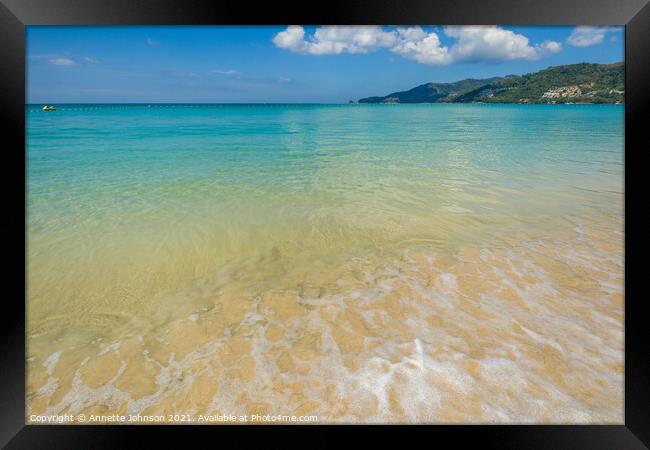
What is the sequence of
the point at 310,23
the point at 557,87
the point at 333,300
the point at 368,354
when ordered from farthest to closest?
the point at 557,87
the point at 333,300
the point at 368,354
the point at 310,23

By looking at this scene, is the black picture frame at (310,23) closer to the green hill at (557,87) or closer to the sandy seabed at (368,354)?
the sandy seabed at (368,354)

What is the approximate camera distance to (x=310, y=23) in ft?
6.48

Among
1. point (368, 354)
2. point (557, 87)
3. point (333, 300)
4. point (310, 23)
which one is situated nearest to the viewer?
point (310, 23)

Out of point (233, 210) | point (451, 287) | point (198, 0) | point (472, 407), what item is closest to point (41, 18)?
point (198, 0)

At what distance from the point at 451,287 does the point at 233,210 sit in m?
4.85

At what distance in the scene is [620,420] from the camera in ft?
8.99

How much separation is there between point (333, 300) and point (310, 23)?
296 cm

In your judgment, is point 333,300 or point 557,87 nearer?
point 333,300

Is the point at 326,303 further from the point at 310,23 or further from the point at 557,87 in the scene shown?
the point at 557,87

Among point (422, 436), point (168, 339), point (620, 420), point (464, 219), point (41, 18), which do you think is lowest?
point (620, 420)

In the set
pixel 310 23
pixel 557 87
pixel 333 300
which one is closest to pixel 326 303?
pixel 333 300

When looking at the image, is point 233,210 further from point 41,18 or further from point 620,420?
point 620,420

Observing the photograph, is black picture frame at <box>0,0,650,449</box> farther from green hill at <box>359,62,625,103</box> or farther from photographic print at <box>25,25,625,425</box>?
green hill at <box>359,62,625,103</box>

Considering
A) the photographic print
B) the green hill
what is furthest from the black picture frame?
the green hill
